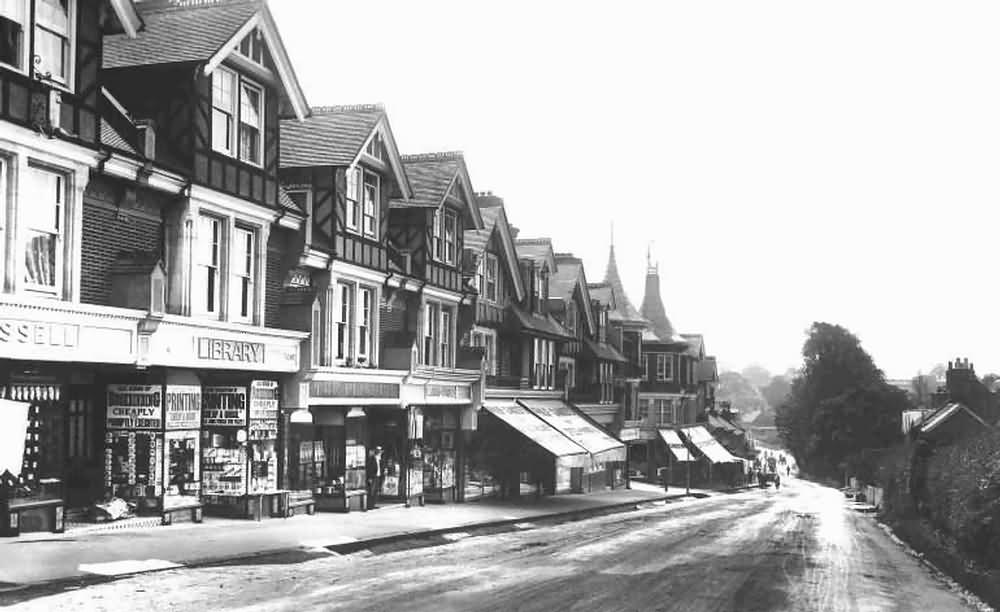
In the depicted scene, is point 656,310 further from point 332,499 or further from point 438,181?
point 332,499

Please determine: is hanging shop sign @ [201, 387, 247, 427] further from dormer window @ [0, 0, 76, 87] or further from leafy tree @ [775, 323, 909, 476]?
leafy tree @ [775, 323, 909, 476]

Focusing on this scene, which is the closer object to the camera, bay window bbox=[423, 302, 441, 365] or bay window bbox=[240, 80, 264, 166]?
bay window bbox=[240, 80, 264, 166]

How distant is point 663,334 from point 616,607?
69448 millimetres

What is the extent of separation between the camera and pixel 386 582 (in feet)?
52.4

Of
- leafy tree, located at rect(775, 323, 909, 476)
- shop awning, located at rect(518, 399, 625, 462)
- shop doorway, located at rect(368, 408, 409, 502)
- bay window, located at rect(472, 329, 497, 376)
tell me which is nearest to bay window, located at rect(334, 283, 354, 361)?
shop doorway, located at rect(368, 408, 409, 502)

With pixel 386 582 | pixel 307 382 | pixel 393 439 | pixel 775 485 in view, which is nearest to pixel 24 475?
pixel 386 582

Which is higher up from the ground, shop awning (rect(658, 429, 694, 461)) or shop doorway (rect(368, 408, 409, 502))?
shop doorway (rect(368, 408, 409, 502))

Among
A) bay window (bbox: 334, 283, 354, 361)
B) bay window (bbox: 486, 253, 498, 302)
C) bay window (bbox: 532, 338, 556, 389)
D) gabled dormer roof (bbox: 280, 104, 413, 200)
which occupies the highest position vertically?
gabled dormer roof (bbox: 280, 104, 413, 200)

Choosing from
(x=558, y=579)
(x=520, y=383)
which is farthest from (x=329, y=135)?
(x=520, y=383)

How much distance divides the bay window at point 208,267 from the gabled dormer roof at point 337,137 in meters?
5.51

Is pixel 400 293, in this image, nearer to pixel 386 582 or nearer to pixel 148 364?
pixel 148 364

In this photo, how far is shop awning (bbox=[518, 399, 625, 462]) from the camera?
134 ft

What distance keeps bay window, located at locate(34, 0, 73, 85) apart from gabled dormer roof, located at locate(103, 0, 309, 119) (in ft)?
11.5

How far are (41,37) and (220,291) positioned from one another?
7013 millimetres
